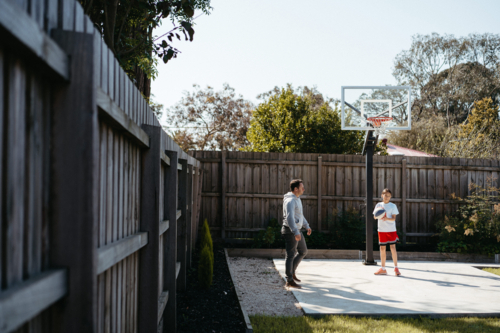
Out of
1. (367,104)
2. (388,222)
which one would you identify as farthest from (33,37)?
(367,104)

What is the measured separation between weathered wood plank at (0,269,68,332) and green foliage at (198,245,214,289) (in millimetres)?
4197

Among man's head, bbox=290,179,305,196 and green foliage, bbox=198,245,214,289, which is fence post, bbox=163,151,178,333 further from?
man's head, bbox=290,179,305,196

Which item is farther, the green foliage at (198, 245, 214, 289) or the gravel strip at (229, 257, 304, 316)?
the green foliage at (198, 245, 214, 289)

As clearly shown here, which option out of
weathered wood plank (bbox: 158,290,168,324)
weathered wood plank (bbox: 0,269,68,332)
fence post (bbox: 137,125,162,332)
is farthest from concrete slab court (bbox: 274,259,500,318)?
weathered wood plank (bbox: 0,269,68,332)

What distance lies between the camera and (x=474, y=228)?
9.22 meters

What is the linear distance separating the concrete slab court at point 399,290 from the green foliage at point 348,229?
0.94 metres

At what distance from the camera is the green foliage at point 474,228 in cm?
919

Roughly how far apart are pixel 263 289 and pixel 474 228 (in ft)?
18.9

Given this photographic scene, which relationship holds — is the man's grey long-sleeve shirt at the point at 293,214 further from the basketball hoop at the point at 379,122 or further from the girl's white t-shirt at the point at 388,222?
the basketball hoop at the point at 379,122

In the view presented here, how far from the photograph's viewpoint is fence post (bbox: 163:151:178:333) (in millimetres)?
3832

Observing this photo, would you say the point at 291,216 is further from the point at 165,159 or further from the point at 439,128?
the point at 439,128

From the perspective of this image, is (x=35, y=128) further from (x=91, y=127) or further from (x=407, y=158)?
(x=407, y=158)

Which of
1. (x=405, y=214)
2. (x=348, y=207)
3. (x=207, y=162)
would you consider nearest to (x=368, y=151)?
(x=348, y=207)

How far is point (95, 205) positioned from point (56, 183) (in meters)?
0.16
